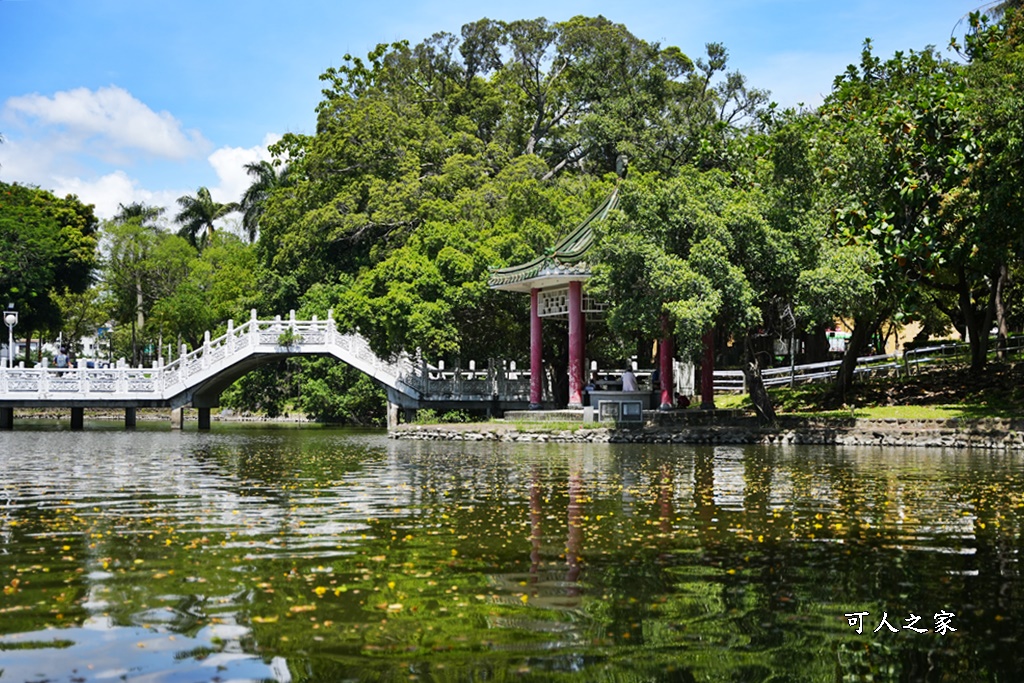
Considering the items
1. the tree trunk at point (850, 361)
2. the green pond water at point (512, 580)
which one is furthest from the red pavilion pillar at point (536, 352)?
the green pond water at point (512, 580)

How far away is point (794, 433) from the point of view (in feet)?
93.3

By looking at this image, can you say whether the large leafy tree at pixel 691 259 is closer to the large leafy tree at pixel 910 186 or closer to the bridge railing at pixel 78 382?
the large leafy tree at pixel 910 186

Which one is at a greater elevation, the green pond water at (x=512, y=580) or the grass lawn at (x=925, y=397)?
the grass lawn at (x=925, y=397)

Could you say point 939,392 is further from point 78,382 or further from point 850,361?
point 78,382

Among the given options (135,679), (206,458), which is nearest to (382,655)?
(135,679)

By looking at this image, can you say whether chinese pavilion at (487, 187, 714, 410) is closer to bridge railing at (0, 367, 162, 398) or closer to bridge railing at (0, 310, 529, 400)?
bridge railing at (0, 310, 529, 400)

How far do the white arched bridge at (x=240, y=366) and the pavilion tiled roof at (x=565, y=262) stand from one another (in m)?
6.55

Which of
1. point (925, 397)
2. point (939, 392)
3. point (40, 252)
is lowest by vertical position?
point (925, 397)

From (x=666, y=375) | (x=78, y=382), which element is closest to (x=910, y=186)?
(x=666, y=375)

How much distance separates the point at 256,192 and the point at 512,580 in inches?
2552

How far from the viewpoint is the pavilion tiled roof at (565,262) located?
34.9 m

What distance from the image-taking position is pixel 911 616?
23.5ft

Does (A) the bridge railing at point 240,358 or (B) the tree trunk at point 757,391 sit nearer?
(B) the tree trunk at point 757,391

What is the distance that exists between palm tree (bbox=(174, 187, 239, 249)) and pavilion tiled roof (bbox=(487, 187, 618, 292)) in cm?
4349
